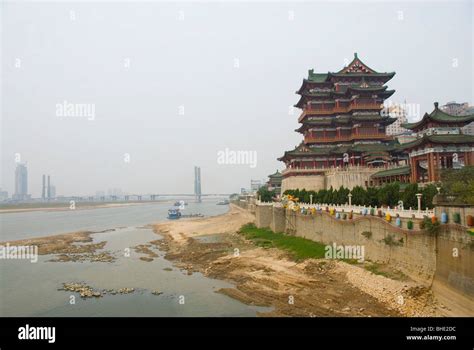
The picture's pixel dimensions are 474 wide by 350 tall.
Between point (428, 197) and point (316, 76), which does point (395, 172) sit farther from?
point (316, 76)

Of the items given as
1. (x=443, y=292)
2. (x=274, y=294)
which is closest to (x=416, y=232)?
(x=443, y=292)

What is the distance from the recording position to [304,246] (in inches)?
1332

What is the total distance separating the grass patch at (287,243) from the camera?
31359 millimetres

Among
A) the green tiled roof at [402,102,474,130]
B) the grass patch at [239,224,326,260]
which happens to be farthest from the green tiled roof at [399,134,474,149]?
the grass patch at [239,224,326,260]

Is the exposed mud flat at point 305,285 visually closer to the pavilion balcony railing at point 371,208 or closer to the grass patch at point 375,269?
the grass patch at point 375,269

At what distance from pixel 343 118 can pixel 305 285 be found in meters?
31.1

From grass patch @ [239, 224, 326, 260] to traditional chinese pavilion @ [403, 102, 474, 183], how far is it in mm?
12276

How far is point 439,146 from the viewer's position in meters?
31.9

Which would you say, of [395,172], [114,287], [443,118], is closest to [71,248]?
[114,287]

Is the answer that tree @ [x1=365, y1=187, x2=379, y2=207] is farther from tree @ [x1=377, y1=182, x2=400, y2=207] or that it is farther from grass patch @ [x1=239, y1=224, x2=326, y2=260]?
grass patch @ [x1=239, y1=224, x2=326, y2=260]

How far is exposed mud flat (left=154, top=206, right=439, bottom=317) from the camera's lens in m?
18.7

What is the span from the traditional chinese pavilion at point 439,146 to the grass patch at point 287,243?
12.3 meters
